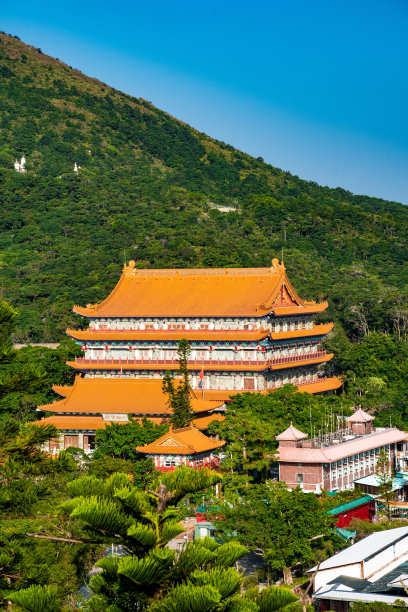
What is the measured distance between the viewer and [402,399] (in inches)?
2451

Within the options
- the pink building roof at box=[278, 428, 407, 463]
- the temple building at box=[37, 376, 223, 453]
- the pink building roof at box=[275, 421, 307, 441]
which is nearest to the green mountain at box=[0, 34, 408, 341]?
the temple building at box=[37, 376, 223, 453]

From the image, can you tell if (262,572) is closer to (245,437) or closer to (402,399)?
(245,437)

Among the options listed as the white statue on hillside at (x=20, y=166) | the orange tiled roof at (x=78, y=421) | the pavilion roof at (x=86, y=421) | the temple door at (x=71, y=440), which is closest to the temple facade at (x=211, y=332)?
the pavilion roof at (x=86, y=421)

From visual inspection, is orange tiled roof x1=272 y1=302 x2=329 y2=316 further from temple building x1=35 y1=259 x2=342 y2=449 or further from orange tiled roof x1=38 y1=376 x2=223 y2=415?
orange tiled roof x1=38 y1=376 x2=223 y2=415

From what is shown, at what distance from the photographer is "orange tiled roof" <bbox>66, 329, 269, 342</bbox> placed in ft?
210

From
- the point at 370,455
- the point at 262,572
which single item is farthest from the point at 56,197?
the point at 262,572

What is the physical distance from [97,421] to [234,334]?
10794 mm

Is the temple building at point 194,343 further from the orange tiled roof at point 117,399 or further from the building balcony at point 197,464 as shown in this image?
the building balcony at point 197,464

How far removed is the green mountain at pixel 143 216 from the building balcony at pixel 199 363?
787 inches

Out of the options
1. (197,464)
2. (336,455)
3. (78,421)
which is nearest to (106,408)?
(78,421)

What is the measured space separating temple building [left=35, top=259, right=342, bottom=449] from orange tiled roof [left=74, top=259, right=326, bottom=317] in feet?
0.22

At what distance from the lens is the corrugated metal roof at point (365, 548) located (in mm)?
35250

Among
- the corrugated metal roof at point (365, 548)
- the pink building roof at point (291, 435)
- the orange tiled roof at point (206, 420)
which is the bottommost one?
the corrugated metal roof at point (365, 548)

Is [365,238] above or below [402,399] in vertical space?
above
